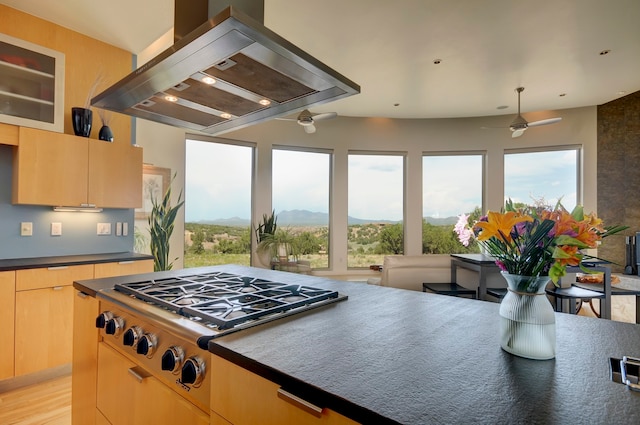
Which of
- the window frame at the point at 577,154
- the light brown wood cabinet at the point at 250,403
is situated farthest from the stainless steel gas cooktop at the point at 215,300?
the window frame at the point at 577,154

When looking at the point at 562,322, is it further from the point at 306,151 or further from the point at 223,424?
the point at 306,151

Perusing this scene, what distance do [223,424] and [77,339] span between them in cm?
127

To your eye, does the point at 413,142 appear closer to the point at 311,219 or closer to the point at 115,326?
the point at 311,219

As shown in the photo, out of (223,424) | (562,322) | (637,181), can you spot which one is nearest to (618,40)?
(637,181)

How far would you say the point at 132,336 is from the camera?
1.19 meters

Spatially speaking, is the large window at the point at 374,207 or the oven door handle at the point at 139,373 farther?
the large window at the point at 374,207

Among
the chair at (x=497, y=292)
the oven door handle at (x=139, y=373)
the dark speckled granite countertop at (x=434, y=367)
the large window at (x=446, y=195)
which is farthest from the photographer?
the large window at (x=446, y=195)

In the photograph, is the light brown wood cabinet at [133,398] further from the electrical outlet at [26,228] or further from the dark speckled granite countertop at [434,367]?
the electrical outlet at [26,228]

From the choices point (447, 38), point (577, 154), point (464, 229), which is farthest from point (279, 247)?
point (577, 154)

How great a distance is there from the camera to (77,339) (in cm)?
167

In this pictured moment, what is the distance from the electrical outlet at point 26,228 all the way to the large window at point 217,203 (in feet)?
6.87

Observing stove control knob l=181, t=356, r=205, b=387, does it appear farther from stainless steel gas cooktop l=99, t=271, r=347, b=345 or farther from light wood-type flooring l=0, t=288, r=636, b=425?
light wood-type flooring l=0, t=288, r=636, b=425

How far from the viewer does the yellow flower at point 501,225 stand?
815 millimetres

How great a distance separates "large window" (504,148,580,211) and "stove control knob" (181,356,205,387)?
6.37m
